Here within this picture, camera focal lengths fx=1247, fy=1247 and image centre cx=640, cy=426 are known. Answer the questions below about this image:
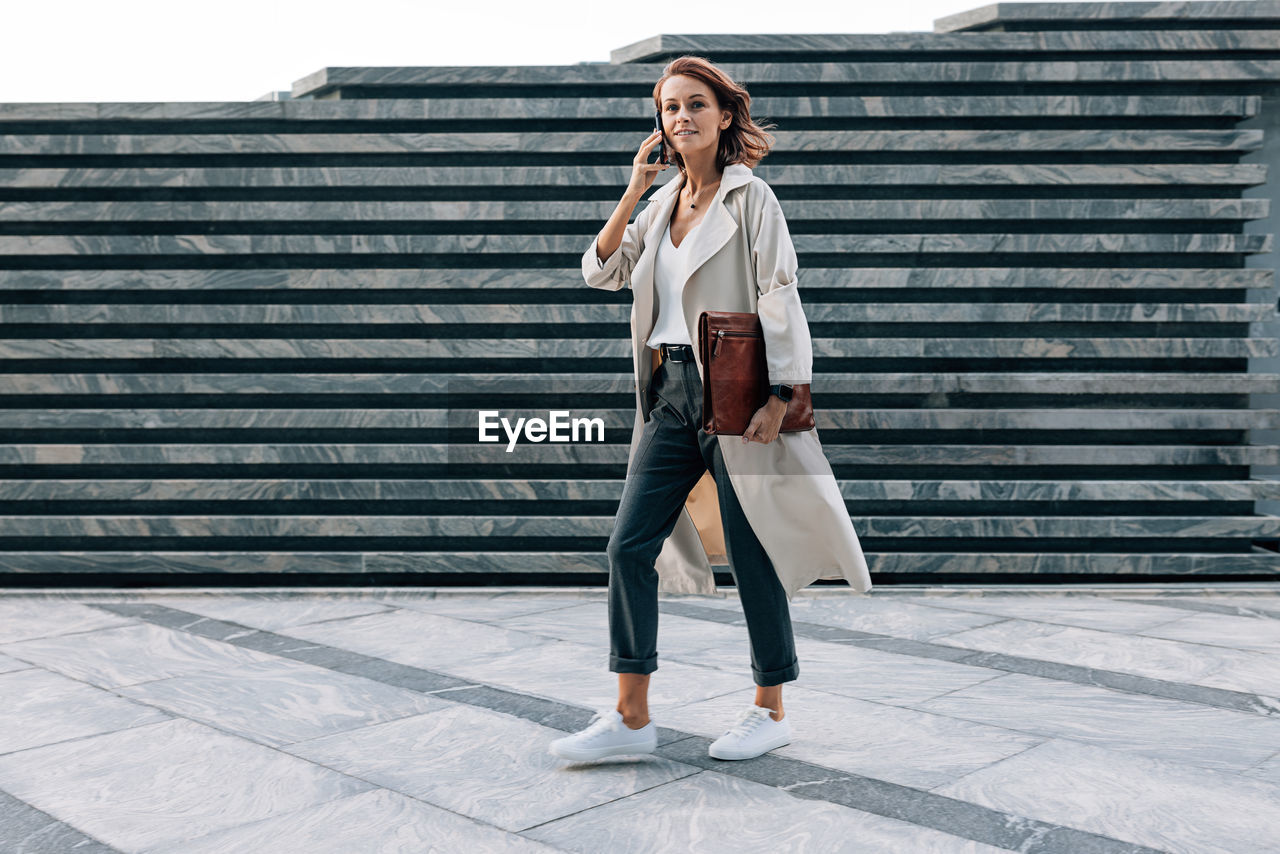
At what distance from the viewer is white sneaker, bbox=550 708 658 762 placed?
11.3ft

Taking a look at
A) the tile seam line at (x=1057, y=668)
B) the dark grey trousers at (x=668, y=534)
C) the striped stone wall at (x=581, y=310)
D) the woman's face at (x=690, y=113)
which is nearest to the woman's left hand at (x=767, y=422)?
the dark grey trousers at (x=668, y=534)

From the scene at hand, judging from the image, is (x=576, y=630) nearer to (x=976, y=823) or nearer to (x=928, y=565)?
(x=928, y=565)

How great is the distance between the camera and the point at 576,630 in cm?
536

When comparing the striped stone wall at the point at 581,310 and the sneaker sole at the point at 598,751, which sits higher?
the striped stone wall at the point at 581,310

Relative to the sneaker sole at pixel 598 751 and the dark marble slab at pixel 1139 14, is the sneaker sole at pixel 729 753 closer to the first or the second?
the sneaker sole at pixel 598 751

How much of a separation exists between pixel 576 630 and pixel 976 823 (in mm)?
2554

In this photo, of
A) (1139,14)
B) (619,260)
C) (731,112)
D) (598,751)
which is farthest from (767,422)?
(1139,14)

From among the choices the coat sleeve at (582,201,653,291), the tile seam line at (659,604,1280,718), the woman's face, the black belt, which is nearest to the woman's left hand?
the black belt

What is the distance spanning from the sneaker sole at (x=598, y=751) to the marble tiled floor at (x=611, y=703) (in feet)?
0.17

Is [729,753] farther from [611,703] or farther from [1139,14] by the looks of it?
[1139,14]

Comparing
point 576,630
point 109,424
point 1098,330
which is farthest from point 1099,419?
point 109,424

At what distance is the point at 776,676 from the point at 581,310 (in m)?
3.16

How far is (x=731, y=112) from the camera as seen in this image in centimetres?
354

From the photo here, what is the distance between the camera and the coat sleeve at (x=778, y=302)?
3.38 metres
